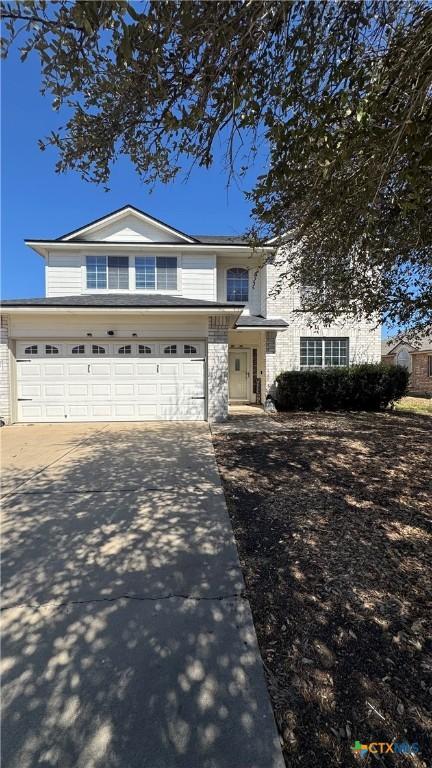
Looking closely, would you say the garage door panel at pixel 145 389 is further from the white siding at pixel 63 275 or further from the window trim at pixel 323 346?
the window trim at pixel 323 346

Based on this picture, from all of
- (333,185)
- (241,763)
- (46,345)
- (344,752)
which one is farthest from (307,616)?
(46,345)

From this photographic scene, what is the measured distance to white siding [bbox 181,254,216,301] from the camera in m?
13.1

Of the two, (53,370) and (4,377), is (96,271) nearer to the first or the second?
(53,370)

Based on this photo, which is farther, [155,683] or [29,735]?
[155,683]

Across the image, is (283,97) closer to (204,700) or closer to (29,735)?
(204,700)

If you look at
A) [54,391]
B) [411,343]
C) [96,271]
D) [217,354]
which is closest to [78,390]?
[54,391]

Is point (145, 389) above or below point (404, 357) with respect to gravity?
below

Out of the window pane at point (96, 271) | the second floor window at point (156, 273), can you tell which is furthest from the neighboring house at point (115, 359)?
the second floor window at point (156, 273)

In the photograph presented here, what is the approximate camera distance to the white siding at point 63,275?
12.7 m

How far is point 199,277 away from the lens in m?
13.1

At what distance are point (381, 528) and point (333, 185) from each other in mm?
3821

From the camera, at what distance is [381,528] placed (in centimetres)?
372

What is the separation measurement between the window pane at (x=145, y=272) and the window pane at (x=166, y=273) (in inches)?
7.2

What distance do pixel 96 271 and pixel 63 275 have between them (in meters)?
1.18
